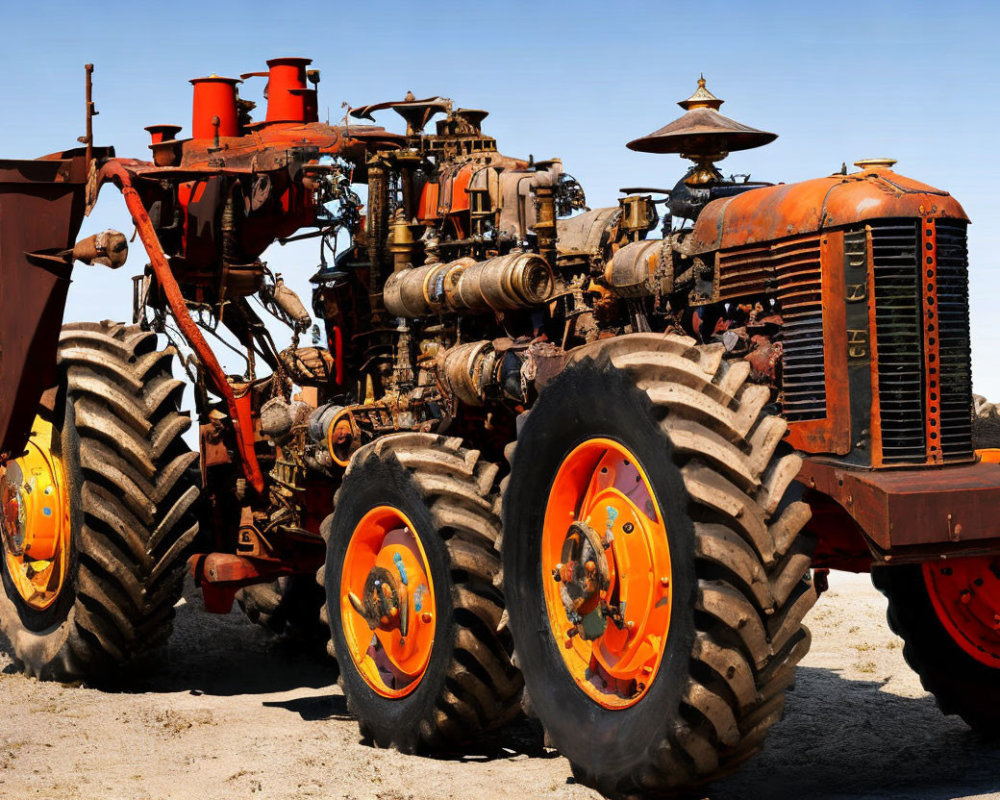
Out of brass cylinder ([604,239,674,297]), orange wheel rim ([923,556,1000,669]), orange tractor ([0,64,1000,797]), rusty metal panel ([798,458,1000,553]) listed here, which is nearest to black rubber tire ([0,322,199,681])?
orange tractor ([0,64,1000,797])

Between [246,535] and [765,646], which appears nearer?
[765,646]

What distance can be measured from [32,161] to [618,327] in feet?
13.3

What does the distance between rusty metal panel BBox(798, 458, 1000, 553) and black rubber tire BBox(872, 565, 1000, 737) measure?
5.54ft

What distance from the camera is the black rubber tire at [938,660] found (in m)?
8.48

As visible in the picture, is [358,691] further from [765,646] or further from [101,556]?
[765,646]

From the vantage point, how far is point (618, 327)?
333 inches

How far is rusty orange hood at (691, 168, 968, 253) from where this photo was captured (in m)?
6.96

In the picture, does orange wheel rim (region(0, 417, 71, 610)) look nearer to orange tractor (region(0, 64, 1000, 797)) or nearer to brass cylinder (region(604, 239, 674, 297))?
orange tractor (region(0, 64, 1000, 797))

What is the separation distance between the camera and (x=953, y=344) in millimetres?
7148

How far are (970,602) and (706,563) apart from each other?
2740 millimetres

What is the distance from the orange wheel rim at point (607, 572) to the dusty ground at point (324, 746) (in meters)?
0.58

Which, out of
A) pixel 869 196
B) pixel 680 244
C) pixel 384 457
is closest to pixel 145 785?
pixel 384 457

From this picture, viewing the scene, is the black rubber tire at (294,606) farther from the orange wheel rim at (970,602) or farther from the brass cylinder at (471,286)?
the orange wheel rim at (970,602)

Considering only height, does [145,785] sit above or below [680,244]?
below
